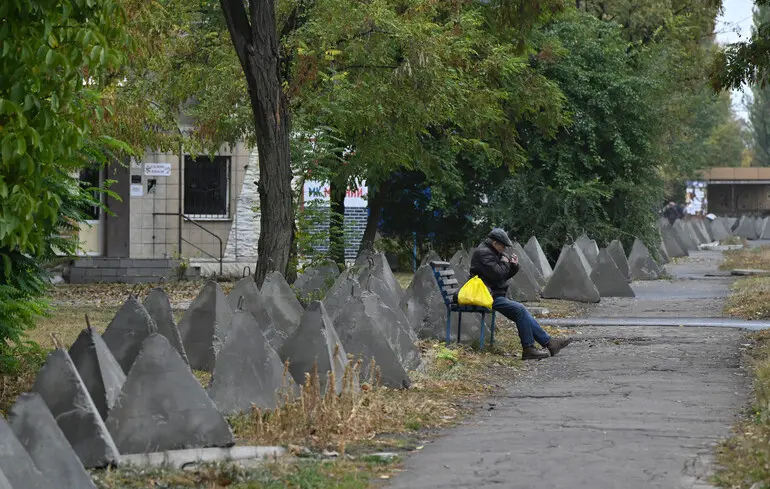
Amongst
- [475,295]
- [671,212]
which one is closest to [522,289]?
[475,295]

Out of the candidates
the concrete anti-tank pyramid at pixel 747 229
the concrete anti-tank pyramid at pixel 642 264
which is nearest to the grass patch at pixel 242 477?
the concrete anti-tank pyramid at pixel 642 264

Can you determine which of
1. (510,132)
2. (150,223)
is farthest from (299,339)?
(150,223)

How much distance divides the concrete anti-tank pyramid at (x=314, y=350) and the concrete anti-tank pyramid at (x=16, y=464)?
3598 mm

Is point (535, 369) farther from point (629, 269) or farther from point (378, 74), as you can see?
point (629, 269)

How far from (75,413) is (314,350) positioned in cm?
278

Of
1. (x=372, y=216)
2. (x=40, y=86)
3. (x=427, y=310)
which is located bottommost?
(x=427, y=310)

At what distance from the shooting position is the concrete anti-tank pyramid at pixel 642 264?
29641mm

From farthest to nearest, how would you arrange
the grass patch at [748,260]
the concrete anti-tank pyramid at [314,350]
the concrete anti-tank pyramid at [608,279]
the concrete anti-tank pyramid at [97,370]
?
the grass patch at [748,260]
the concrete anti-tank pyramid at [608,279]
the concrete anti-tank pyramid at [314,350]
the concrete anti-tank pyramid at [97,370]

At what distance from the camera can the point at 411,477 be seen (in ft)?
25.5

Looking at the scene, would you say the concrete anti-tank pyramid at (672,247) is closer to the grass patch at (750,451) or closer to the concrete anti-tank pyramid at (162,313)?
the grass patch at (750,451)

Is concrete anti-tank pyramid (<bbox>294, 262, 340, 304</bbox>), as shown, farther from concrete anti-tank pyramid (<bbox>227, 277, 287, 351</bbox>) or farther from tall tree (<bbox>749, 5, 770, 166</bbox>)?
tall tree (<bbox>749, 5, 770, 166</bbox>)

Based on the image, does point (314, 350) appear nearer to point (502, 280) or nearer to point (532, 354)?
point (532, 354)

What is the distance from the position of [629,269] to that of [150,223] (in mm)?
11050

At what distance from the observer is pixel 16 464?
6516 mm
